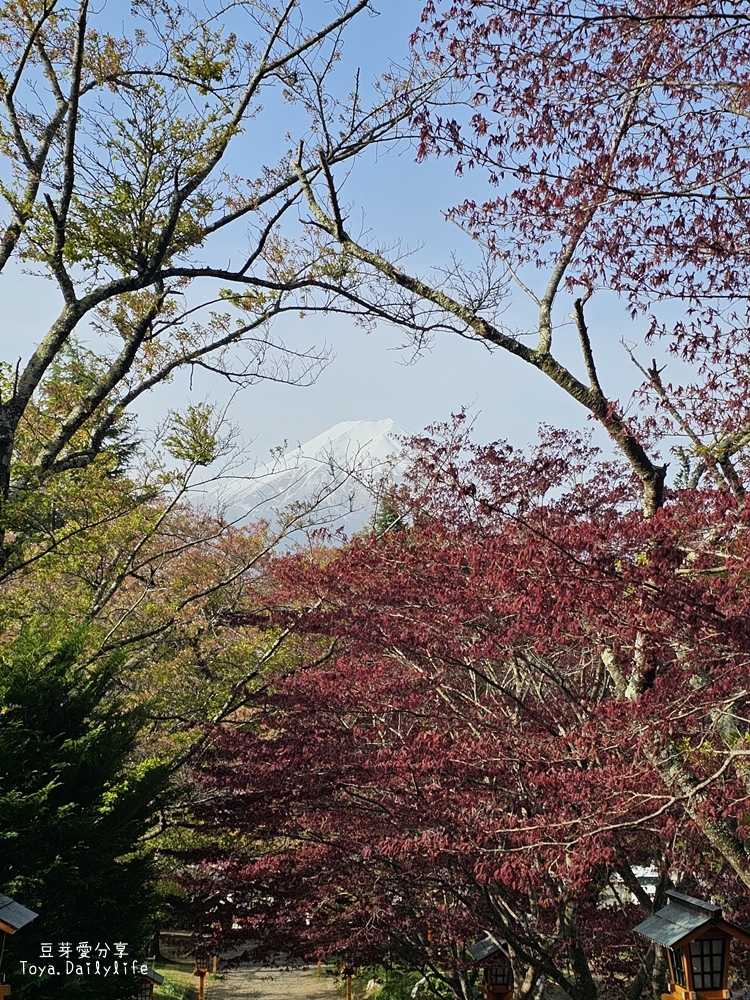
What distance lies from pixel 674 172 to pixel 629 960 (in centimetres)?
645

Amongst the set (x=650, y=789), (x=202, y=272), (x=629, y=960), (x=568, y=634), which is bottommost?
(x=629, y=960)

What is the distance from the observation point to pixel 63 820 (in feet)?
18.8

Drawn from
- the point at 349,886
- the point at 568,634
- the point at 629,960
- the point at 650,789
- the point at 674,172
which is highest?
the point at 674,172

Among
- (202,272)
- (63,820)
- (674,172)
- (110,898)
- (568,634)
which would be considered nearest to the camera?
(674,172)

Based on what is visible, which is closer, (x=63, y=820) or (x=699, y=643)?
(x=699, y=643)

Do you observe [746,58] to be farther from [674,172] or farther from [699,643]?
[699,643]

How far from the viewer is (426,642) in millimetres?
6598

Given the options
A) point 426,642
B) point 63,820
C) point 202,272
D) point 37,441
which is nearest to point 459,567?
point 426,642

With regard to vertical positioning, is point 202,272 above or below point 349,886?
above

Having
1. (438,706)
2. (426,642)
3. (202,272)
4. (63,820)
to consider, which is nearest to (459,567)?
(426,642)

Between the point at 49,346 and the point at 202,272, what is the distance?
166 centimetres

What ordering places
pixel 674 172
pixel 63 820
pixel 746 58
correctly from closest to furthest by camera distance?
1. pixel 746 58
2. pixel 674 172
3. pixel 63 820

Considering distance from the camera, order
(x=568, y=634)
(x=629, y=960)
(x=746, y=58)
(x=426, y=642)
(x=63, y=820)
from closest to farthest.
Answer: (x=746, y=58) < (x=568, y=634) < (x=63, y=820) < (x=426, y=642) < (x=629, y=960)

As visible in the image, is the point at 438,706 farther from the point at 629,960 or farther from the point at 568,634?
the point at 629,960
